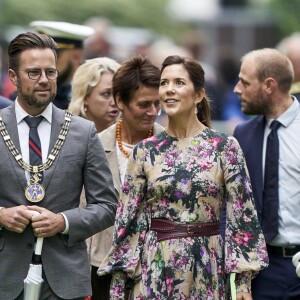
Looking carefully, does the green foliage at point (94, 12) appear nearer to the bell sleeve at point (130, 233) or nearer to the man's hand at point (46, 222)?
the bell sleeve at point (130, 233)

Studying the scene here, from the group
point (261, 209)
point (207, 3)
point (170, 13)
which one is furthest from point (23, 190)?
point (207, 3)

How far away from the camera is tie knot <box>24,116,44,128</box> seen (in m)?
8.41

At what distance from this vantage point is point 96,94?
34.7ft

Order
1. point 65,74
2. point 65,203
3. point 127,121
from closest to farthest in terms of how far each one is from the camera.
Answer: point 65,203 < point 127,121 < point 65,74

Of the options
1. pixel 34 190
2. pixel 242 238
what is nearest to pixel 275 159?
pixel 242 238

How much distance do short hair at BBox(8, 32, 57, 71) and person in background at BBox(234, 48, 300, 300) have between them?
71.2 inches

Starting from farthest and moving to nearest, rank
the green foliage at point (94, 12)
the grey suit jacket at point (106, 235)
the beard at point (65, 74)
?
the green foliage at point (94, 12), the beard at point (65, 74), the grey suit jacket at point (106, 235)

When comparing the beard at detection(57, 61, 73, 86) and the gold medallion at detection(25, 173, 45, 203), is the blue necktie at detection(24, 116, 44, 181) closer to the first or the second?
the gold medallion at detection(25, 173, 45, 203)

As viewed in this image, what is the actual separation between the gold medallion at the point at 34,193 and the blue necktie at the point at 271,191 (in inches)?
74.7

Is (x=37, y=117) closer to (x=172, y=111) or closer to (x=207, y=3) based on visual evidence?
(x=172, y=111)

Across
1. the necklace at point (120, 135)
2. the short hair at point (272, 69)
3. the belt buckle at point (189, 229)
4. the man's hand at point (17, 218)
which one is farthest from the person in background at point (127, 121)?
the man's hand at point (17, 218)

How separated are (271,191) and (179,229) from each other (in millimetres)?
1268

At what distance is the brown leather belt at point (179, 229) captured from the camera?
8.41 meters

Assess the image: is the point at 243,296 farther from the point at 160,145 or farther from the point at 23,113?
the point at 23,113
